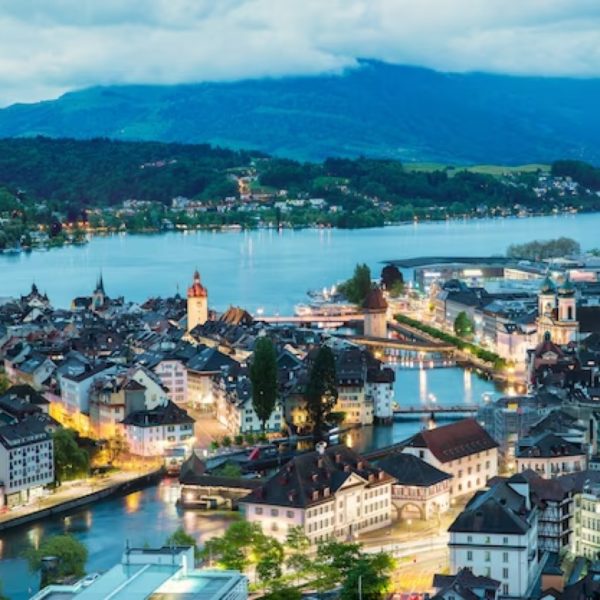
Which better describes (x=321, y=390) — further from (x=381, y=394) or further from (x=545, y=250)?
(x=545, y=250)

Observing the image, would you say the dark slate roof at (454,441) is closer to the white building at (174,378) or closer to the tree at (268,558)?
the tree at (268,558)

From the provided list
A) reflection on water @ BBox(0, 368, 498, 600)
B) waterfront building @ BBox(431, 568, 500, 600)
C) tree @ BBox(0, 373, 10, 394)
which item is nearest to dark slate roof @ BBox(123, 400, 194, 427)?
reflection on water @ BBox(0, 368, 498, 600)

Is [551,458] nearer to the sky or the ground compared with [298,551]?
nearer to the sky

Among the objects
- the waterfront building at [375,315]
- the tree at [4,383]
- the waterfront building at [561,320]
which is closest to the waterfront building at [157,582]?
the tree at [4,383]

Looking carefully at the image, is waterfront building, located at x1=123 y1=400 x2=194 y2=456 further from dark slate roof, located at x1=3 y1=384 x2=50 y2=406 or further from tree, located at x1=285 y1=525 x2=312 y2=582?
tree, located at x1=285 y1=525 x2=312 y2=582

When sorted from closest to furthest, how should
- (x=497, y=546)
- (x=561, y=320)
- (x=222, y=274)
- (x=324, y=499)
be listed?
(x=497, y=546) → (x=324, y=499) → (x=561, y=320) → (x=222, y=274)

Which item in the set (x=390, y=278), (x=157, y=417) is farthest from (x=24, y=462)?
(x=390, y=278)
